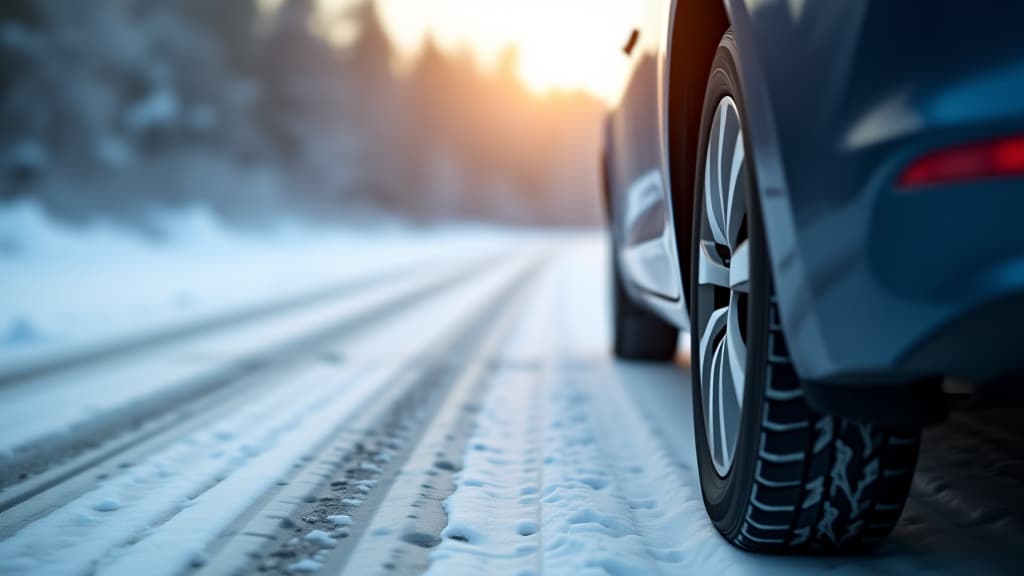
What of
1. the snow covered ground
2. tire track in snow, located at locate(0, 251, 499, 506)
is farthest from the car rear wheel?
the snow covered ground

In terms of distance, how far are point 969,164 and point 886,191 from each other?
11 cm

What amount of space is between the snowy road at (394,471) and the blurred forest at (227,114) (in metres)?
1.74

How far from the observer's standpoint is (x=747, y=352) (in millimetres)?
1584

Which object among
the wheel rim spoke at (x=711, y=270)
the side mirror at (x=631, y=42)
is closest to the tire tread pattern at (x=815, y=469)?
the wheel rim spoke at (x=711, y=270)

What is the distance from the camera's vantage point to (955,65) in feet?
3.81

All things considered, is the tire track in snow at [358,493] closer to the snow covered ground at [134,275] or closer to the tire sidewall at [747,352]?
the tire sidewall at [747,352]

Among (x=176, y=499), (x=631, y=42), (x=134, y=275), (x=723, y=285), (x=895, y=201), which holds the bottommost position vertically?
(x=176, y=499)

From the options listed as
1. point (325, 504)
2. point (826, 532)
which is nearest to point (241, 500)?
point (325, 504)

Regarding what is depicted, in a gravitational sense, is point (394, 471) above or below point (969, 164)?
below

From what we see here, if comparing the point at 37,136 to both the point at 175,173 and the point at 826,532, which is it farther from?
the point at 826,532

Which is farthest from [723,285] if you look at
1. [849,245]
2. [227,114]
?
[227,114]

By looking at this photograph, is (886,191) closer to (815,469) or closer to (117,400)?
(815,469)

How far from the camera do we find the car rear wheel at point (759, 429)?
1519 millimetres

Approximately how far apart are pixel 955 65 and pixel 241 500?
1.90m
